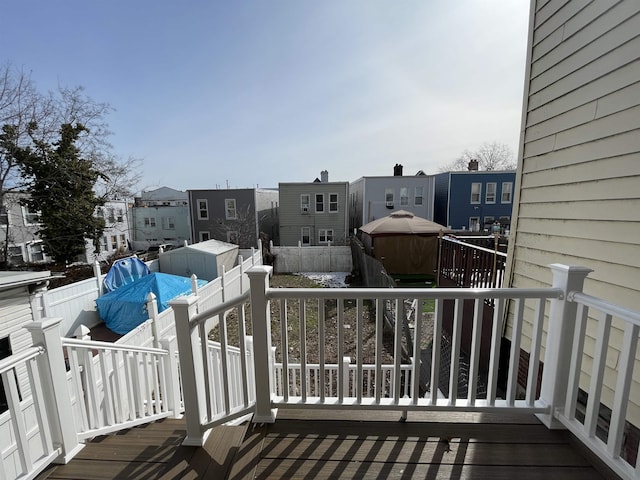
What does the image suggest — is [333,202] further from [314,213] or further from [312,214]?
[312,214]

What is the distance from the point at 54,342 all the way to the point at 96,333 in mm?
7508

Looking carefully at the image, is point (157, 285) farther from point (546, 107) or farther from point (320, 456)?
point (546, 107)

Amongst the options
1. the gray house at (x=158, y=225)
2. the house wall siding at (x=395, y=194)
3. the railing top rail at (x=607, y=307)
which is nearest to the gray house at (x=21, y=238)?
the gray house at (x=158, y=225)

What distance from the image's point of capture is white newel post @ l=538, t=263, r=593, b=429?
1.69 metres

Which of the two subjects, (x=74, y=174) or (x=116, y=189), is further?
(x=116, y=189)

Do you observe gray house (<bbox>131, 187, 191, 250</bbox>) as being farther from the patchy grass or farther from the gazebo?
the gazebo

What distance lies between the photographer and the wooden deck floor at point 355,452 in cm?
158

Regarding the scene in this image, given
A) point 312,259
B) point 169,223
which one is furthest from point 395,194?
point 169,223

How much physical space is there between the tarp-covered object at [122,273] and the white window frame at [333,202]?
33.2 feet

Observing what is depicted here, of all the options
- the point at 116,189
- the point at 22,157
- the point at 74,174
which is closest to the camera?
the point at 22,157

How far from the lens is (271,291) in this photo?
1819 mm

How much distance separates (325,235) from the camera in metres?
17.0

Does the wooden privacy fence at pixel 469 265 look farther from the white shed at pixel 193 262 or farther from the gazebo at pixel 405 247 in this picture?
the white shed at pixel 193 262

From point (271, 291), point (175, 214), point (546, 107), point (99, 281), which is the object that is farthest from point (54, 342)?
point (175, 214)
